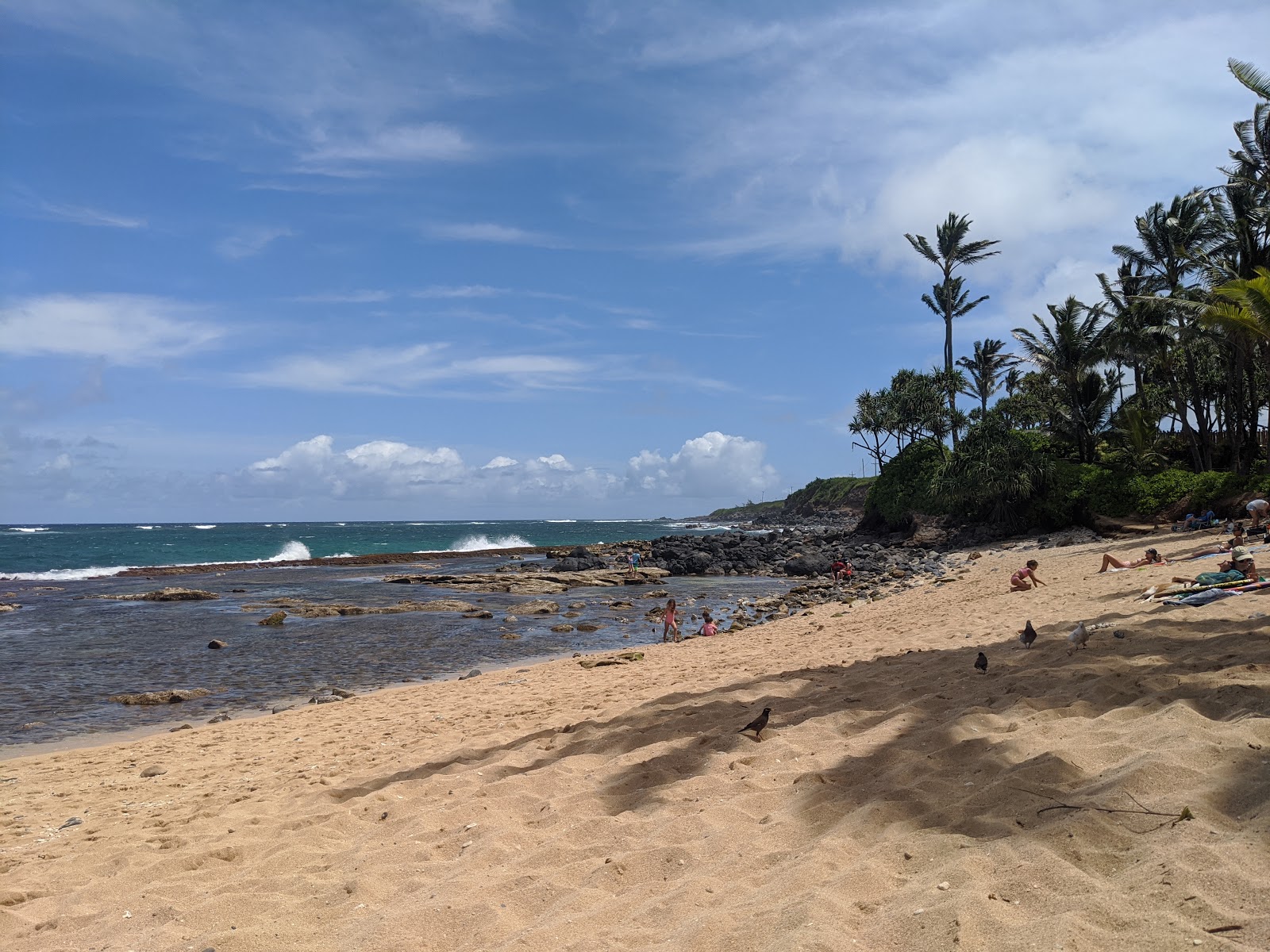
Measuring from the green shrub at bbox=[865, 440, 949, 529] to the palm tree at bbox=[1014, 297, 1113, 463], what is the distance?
6.53 m

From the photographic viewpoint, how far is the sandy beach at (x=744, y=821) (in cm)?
324

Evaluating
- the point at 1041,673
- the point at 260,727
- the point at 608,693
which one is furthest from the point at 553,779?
the point at 260,727

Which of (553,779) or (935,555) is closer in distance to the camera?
(553,779)

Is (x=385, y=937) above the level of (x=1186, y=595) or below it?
below

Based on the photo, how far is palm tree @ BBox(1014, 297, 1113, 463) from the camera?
34.2 metres

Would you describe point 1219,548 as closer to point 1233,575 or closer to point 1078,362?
point 1233,575

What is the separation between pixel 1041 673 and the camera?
6.36 metres

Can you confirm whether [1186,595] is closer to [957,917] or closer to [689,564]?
[957,917]

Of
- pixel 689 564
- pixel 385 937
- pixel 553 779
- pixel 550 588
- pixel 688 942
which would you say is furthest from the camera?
pixel 689 564

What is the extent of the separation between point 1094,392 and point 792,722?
36.1 metres

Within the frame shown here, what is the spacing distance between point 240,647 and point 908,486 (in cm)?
3409

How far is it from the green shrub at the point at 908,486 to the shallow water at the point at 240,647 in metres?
12.7

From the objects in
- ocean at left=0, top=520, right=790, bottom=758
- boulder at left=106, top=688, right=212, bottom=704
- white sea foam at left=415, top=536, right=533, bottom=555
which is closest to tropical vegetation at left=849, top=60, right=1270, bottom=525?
ocean at left=0, top=520, right=790, bottom=758

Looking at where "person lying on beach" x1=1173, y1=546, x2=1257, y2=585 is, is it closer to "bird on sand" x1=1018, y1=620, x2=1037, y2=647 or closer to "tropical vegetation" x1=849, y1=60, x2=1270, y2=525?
"bird on sand" x1=1018, y1=620, x2=1037, y2=647
